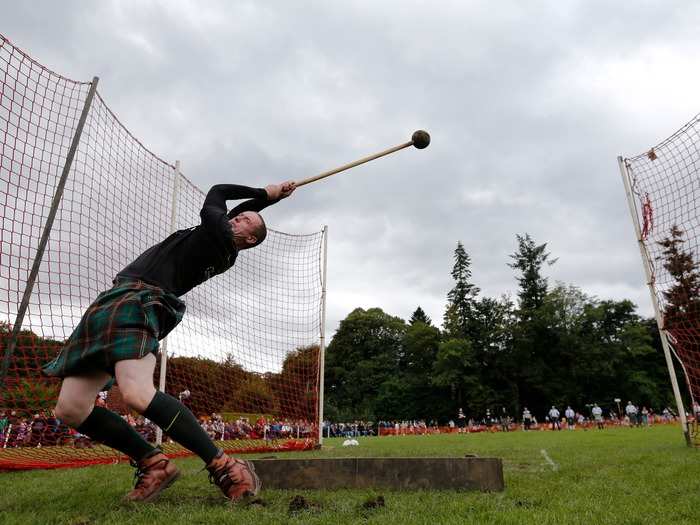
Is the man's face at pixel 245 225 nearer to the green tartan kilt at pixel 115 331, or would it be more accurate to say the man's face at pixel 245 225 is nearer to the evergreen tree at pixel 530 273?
the green tartan kilt at pixel 115 331

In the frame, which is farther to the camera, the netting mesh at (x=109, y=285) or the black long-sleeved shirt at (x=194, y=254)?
the netting mesh at (x=109, y=285)

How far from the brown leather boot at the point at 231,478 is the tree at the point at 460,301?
53.6 meters

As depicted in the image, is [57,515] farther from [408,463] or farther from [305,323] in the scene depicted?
[305,323]

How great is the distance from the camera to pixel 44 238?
4.49 metres

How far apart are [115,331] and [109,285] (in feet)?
11.9

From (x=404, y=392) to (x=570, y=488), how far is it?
5542cm

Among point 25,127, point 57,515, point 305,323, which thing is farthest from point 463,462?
point 305,323

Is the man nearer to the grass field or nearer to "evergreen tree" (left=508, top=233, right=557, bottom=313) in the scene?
the grass field

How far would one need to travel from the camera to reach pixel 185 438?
8.95ft

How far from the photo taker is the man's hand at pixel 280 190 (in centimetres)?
354

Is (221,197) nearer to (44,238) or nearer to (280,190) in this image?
(280,190)

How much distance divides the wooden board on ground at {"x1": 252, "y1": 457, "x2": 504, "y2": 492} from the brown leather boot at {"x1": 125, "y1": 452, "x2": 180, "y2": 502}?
0.74 m

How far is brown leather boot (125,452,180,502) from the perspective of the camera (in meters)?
2.85

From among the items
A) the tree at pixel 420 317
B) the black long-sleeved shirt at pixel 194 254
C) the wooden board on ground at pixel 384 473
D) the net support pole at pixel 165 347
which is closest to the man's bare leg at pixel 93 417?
the black long-sleeved shirt at pixel 194 254
